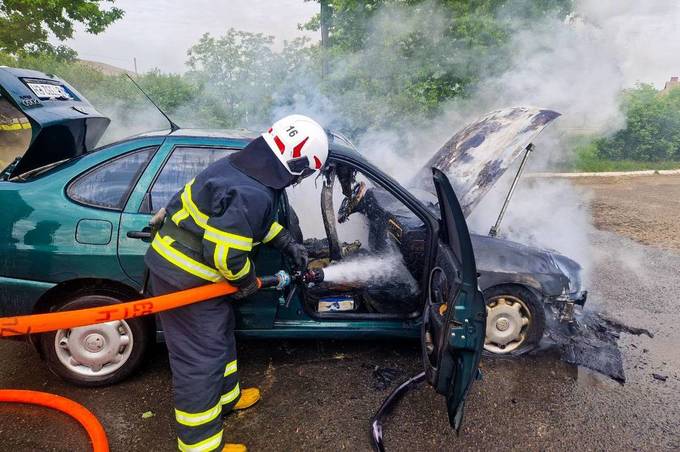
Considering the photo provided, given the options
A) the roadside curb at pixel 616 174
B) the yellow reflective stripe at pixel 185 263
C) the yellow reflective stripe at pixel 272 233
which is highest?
the roadside curb at pixel 616 174

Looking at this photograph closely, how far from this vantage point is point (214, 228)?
2.05 metres

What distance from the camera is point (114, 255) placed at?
108 inches

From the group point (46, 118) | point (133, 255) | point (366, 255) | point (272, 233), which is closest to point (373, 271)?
point (366, 255)

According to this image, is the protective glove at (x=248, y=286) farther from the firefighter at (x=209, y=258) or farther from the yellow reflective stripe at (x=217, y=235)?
the yellow reflective stripe at (x=217, y=235)

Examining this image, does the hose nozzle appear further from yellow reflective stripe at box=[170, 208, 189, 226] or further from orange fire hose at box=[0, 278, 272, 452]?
yellow reflective stripe at box=[170, 208, 189, 226]

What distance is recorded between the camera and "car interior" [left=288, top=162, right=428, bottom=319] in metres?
3.18

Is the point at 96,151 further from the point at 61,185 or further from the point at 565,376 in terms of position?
the point at 565,376

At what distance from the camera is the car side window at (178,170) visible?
2.87 metres

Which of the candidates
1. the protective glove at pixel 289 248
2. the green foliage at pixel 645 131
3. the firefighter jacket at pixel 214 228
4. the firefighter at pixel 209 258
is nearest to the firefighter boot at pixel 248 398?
the firefighter at pixel 209 258

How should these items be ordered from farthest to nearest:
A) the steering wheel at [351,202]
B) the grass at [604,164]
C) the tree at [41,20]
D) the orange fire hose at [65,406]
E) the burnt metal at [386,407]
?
the grass at [604,164] → the tree at [41,20] → the steering wheel at [351,202] → the burnt metal at [386,407] → the orange fire hose at [65,406]

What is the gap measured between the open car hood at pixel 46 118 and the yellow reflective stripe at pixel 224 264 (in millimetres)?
1700

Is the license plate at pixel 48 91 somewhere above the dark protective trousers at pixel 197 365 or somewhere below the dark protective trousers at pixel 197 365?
above

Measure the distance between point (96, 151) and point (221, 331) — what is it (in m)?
1.50

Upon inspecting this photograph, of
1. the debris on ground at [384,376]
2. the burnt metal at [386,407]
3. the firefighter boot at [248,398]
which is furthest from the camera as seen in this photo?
Answer: the debris on ground at [384,376]
